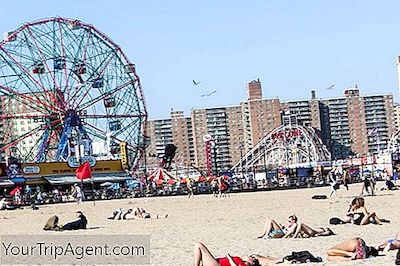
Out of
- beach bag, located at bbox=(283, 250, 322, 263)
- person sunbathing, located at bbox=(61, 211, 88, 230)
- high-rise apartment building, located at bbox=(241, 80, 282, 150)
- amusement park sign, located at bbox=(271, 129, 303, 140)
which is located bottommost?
beach bag, located at bbox=(283, 250, 322, 263)

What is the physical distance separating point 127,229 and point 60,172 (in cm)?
5026

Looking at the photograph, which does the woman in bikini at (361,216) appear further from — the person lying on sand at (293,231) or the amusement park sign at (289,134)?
the amusement park sign at (289,134)

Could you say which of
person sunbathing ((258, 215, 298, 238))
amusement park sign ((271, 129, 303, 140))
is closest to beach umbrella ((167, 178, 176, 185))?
person sunbathing ((258, 215, 298, 238))

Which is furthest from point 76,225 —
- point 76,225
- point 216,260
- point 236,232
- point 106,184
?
point 106,184

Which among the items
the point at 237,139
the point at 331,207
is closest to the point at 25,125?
the point at 237,139

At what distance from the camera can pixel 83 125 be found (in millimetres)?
72750

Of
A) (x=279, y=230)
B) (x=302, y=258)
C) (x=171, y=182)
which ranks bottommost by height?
(x=302, y=258)

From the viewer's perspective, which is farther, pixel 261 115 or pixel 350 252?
pixel 261 115

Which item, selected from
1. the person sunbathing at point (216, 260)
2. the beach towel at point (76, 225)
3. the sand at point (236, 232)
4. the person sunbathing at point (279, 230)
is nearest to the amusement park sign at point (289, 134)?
the sand at point (236, 232)

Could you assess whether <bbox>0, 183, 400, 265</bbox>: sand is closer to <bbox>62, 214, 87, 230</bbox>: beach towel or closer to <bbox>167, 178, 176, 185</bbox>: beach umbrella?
<bbox>62, 214, 87, 230</bbox>: beach towel

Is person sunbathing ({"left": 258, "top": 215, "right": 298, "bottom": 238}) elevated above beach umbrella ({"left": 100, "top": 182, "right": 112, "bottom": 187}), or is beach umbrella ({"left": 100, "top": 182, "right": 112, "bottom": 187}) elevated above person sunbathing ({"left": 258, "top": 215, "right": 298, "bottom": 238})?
beach umbrella ({"left": 100, "top": 182, "right": 112, "bottom": 187})

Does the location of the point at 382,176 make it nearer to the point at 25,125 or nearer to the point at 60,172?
the point at 60,172

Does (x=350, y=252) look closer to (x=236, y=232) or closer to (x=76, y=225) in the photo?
(x=236, y=232)

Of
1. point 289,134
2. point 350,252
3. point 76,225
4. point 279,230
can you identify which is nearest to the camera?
point 350,252
